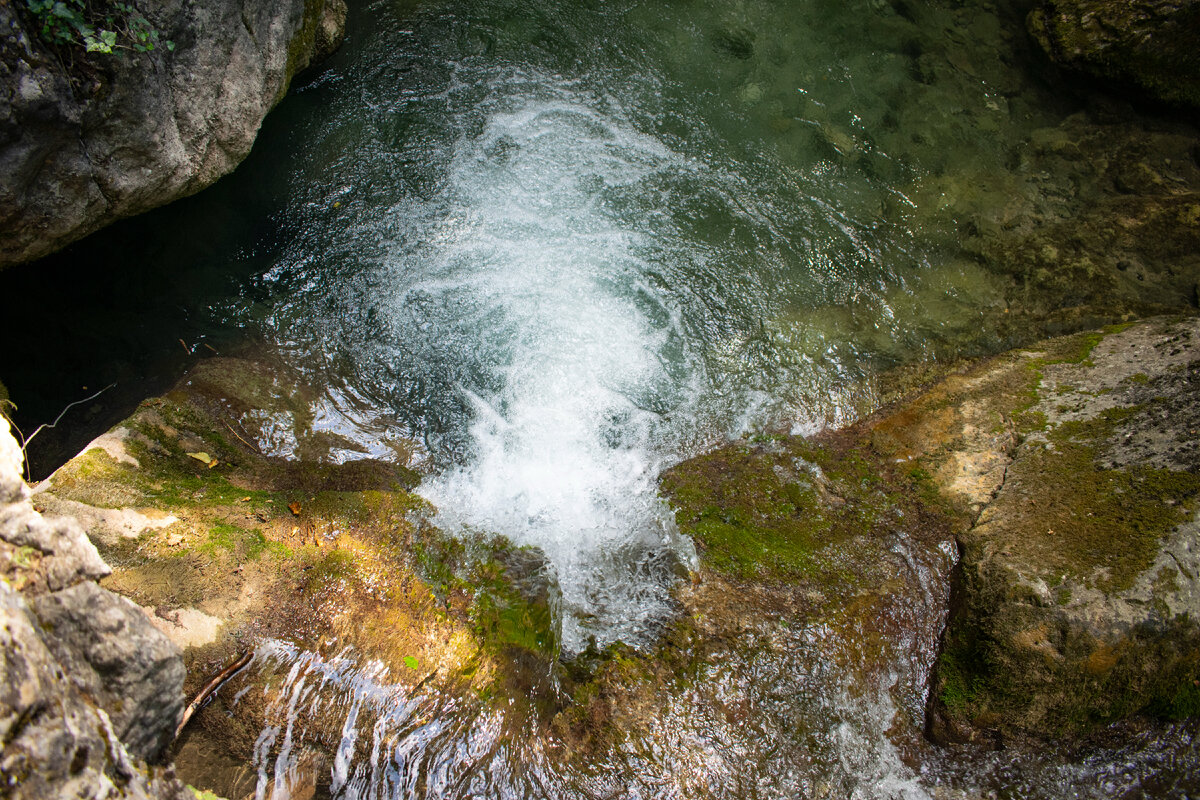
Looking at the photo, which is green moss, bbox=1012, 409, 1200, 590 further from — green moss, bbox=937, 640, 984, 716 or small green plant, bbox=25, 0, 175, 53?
small green plant, bbox=25, 0, 175, 53

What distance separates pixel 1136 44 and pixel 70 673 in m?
8.84

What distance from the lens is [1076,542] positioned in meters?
3.05

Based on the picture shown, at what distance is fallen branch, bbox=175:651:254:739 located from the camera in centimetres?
262

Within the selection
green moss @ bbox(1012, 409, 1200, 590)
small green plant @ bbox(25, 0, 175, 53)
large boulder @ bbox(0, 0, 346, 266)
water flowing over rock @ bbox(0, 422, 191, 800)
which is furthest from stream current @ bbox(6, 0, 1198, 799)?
small green plant @ bbox(25, 0, 175, 53)

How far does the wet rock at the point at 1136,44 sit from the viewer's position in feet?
18.4

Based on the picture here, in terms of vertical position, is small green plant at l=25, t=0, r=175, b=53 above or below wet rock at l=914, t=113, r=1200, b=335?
above

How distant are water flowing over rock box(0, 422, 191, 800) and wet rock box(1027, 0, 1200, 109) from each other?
28.1 feet

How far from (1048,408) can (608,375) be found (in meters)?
2.83

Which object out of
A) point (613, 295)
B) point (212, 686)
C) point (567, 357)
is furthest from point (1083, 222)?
point (212, 686)

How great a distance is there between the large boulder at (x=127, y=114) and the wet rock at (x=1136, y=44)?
23.9ft

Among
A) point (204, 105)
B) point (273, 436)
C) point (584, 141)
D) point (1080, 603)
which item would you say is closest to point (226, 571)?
point (273, 436)

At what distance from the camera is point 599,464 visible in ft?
13.7

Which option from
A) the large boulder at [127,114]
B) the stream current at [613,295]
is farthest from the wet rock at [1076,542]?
the large boulder at [127,114]

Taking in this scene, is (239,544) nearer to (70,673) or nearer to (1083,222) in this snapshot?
(70,673)
